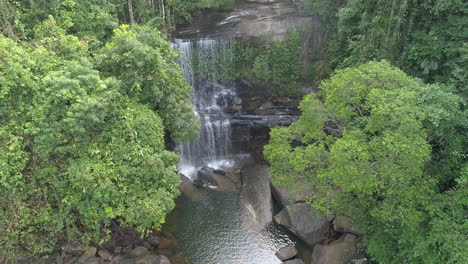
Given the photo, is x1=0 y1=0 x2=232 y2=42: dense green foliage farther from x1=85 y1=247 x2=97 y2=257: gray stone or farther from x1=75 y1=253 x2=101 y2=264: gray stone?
x1=75 y1=253 x2=101 y2=264: gray stone

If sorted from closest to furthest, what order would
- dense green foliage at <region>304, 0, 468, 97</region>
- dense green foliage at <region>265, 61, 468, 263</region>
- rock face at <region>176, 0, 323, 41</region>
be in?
1. dense green foliage at <region>265, 61, 468, 263</region>
2. dense green foliage at <region>304, 0, 468, 97</region>
3. rock face at <region>176, 0, 323, 41</region>

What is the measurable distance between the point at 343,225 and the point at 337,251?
6.49ft

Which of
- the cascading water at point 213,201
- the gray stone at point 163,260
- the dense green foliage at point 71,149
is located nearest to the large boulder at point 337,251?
the cascading water at point 213,201

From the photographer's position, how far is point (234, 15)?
33.0 metres

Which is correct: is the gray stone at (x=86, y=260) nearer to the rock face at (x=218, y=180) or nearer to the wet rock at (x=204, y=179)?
the rock face at (x=218, y=180)

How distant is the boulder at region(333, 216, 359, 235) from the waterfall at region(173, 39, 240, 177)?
12050 mm

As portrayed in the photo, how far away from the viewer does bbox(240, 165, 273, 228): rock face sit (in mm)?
21875

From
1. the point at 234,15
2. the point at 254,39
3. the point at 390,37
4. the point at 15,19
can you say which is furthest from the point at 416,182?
the point at 234,15

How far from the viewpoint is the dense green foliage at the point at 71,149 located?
13.7 metres

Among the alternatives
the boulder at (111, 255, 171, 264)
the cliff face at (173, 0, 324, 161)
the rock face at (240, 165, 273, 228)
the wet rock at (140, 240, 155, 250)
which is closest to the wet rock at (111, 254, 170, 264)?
the boulder at (111, 255, 171, 264)

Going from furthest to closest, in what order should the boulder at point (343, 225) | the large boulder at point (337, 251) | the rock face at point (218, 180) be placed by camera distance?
the rock face at point (218, 180) → the boulder at point (343, 225) → the large boulder at point (337, 251)

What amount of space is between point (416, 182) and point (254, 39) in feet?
64.9

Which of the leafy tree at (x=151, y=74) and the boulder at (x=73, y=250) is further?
the boulder at (x=73, y=250)

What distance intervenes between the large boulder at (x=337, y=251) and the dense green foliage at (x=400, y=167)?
1.60m
